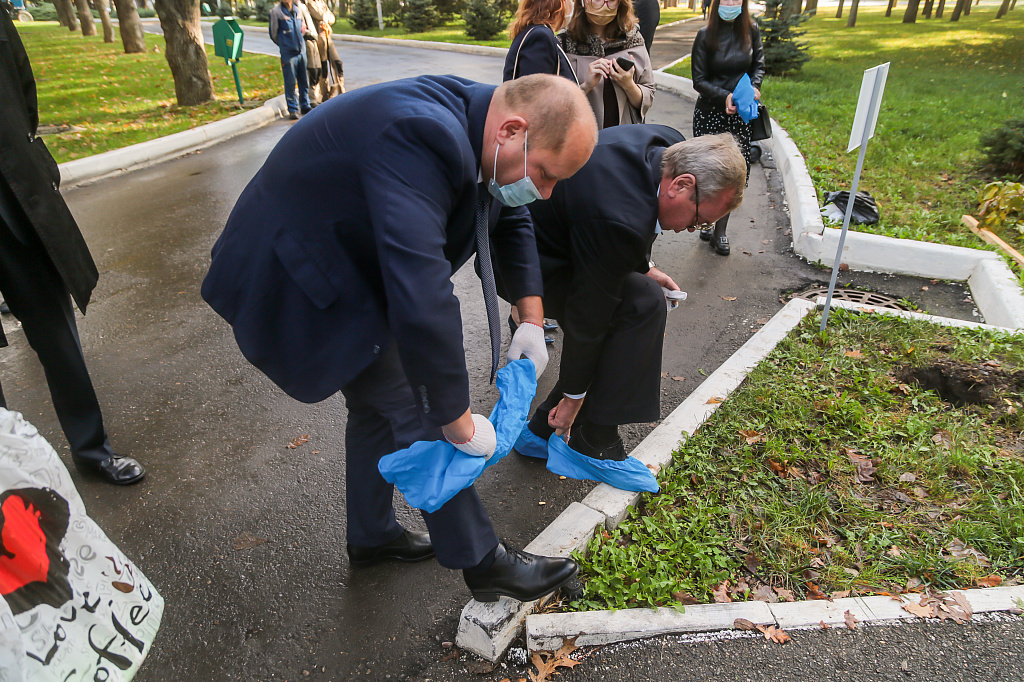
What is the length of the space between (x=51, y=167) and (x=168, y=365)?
5.10 ft


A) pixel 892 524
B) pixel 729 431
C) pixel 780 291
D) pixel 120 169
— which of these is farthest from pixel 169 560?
pixel 120 169

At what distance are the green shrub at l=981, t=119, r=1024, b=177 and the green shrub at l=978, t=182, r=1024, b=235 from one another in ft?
3.19

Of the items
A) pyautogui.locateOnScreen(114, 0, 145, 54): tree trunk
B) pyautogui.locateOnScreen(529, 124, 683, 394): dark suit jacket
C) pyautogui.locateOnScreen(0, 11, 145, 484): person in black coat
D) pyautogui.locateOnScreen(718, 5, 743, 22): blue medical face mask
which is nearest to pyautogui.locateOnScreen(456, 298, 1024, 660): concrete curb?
pyautogui.locateOnScreen(529, 124, 683, 394): dark suit jacket

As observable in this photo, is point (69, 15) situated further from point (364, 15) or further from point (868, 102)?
point (868, 102)

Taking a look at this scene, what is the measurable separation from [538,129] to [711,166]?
1010 millimetres

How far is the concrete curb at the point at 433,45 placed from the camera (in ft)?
62.7

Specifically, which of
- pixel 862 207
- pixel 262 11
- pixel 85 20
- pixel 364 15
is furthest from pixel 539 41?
pixel 262 11

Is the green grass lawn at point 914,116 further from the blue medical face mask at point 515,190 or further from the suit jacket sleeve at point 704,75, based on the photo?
the blue medical face mask at point 515,190

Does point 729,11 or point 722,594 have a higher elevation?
point 729,11

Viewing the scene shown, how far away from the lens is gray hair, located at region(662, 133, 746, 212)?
8.06 ft

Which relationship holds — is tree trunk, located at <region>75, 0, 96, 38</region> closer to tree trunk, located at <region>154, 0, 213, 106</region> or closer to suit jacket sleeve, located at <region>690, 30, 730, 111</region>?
tree trunk, located at <region>154, 0, 213, 106</region>

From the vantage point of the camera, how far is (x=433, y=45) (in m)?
20.9

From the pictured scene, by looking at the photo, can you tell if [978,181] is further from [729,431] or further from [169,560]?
[169,560]

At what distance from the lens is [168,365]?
13.6 feet
